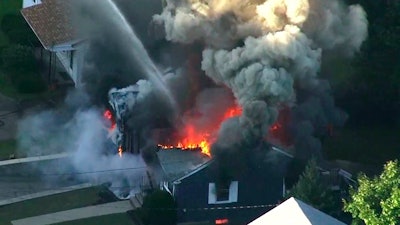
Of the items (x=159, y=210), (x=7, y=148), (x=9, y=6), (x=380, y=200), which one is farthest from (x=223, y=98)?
(x=9, y=6)

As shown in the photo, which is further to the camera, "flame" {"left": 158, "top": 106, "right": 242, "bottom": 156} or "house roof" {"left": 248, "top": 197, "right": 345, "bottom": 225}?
"flame" {"left": 158, "top": 106, "right": 242, "bottom": 156}

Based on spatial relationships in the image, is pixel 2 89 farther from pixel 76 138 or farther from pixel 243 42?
pixel 243 42

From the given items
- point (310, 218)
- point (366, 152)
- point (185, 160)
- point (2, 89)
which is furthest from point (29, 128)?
point (310, 218)

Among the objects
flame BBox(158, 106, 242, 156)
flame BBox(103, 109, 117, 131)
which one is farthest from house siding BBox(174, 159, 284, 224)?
flame BBox(103, 109, 117, 131)

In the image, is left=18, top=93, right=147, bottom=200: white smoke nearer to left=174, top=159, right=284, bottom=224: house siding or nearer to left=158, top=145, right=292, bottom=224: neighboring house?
left=158, top=145, right=292, bottom=224: neighboring house

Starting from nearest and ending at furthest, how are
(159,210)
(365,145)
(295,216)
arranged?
(295,216)
(159,210)
(365,145)

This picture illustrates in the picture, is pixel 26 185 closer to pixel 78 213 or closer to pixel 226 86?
pixel 78 213

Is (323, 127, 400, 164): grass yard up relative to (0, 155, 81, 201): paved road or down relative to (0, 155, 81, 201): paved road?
up
